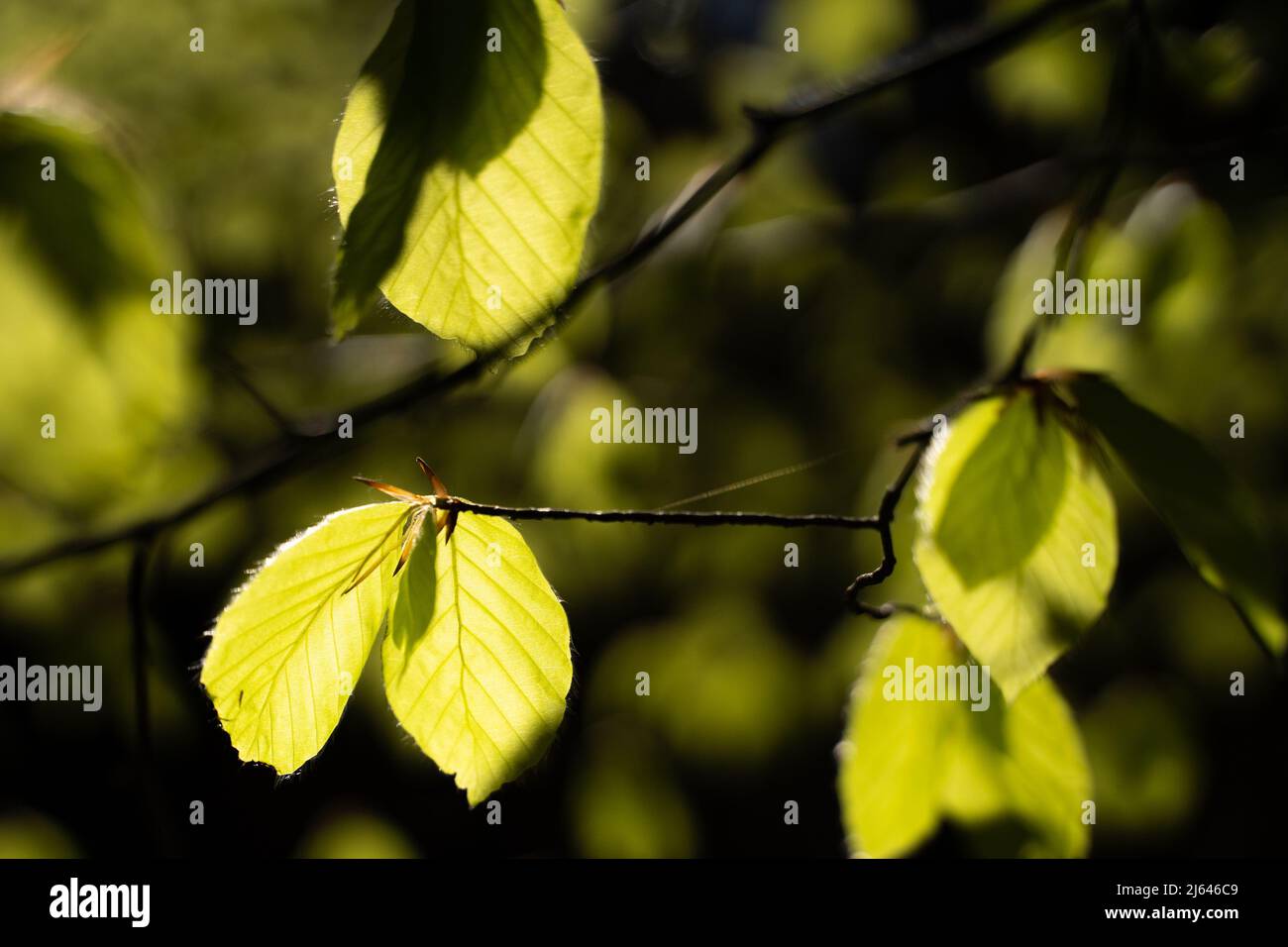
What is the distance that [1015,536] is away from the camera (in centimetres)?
49

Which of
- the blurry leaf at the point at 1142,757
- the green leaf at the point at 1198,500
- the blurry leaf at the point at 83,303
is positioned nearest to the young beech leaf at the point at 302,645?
the blurry leaf at the point at 83,303

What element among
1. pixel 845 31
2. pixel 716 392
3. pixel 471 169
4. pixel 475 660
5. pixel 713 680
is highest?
pixel 845 31

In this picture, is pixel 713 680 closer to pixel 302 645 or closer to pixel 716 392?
pixel 716 392

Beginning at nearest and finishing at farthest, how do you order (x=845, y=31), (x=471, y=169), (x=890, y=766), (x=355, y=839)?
(x=471, y=169)
(x=890, y=766)
(x=845, y=31)
(x=355, y=839)

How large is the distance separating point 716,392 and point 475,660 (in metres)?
1.66

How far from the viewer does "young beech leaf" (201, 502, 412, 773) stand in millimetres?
401

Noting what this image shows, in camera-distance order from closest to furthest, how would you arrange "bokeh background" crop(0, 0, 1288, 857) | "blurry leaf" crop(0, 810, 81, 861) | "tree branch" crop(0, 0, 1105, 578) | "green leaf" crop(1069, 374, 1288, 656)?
"green leaf" crop(1069, 374, 1288, 656), "tree branch" crop(0, 0, 1105, 578), "bokeh background" crop(0, 0, 1288, 857), "blurry leaf" crop(0, 810, 81, 861)

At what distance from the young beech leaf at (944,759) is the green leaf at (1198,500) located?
0.66ft

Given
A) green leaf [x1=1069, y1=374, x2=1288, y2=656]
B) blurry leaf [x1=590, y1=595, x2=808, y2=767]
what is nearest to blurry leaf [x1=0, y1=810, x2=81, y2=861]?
blurry leaf [x1=590, y1=595, x2=808, y2=767]

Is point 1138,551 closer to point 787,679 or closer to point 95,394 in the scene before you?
point 787,679

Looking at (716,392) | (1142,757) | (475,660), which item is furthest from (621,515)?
(1142,757)

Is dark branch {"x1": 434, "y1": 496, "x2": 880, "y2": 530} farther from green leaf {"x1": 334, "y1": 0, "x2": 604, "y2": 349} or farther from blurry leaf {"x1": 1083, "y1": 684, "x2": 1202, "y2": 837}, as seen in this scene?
blurry leaf {"x1": 1083, "y1": 684, "x2": 1202, "y2": 837}

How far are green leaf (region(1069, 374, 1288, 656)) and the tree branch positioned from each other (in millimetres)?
276

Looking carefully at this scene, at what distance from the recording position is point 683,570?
6.50 feet
